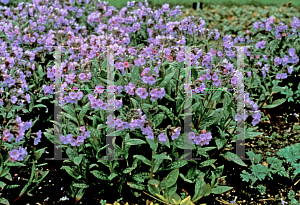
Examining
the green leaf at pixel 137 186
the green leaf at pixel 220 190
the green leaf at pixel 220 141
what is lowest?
the green leaf at pixel 220 190

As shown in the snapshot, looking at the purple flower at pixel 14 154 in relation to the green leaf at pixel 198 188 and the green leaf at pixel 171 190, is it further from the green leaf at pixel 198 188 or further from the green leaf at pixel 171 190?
the green leaf at pixel 198 188

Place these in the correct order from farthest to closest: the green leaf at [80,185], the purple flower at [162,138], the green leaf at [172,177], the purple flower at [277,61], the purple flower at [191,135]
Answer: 1. the purple flower at [277,61]
2. the green leaf at [80,185]
3. the green leaf at [172,177]
4. the purple flower at [191,135]
5. the purple flower at [162,138]

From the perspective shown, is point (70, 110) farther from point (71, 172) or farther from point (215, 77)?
point (215, 77)

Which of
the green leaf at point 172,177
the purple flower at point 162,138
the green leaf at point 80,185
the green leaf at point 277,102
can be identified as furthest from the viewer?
the green leaf at point 277,102

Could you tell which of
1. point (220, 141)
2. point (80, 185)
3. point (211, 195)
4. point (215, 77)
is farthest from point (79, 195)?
point (215, 77)

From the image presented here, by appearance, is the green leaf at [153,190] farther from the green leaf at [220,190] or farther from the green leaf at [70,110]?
the green leaf at [70,110]

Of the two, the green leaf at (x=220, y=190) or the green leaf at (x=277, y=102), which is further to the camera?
the green leaf at (x=277, y=102)

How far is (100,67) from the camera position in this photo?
2.93m

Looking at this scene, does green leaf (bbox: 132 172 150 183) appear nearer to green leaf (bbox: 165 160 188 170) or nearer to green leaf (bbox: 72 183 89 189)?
green leaf (bbox: 165 160 188 170)

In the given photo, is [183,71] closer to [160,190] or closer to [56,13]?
[160,190]

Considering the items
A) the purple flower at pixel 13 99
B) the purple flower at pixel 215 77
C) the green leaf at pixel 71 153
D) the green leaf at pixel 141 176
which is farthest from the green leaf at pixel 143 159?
the purple flower at pixel 13 99

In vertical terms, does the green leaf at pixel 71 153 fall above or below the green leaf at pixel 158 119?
below

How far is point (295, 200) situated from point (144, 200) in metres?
1.39

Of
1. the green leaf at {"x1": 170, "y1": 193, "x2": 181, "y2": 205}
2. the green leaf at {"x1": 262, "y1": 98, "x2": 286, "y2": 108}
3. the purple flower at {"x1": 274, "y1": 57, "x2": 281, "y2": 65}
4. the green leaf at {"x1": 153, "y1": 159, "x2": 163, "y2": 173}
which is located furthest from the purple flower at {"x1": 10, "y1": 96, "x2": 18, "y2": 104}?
the purple flower at {"x1": 274, "y1": 57, "x2": 281, "y2": 65}
